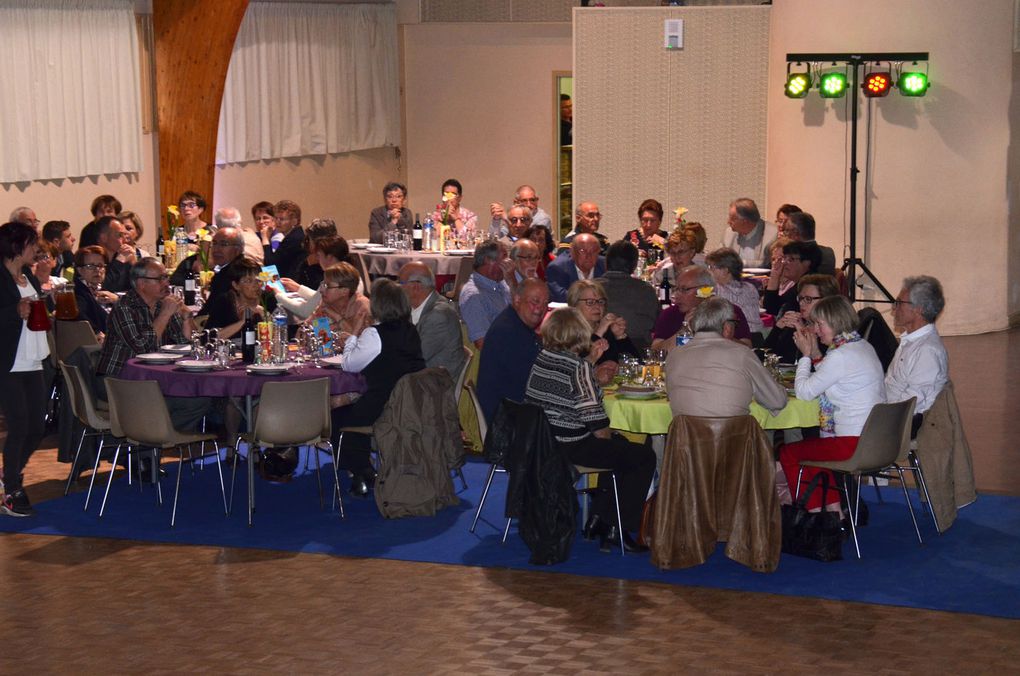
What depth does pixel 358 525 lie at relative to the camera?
7.42 metres

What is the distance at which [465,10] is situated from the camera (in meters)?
17.4

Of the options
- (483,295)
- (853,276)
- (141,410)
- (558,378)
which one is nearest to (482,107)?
(853,276)

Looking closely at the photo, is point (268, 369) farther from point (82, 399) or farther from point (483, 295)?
point (483, 295)

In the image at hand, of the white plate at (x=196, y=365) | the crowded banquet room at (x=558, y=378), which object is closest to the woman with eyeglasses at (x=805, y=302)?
the crowded banquet room at (x=558, y=378)

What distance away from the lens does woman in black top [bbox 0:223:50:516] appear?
7438 mm

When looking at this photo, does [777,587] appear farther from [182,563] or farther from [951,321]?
[951,321]

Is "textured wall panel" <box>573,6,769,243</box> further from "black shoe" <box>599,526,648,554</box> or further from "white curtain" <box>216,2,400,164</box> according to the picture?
"black shoe" <box>599,526,648,554</box>

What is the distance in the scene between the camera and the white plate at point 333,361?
25.3ft

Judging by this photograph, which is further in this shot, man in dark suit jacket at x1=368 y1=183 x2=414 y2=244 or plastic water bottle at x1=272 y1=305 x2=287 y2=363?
man in dark suit jacket at x1=368 y1=183 x2=414 y2=244

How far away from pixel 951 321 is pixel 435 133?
23.1 feet

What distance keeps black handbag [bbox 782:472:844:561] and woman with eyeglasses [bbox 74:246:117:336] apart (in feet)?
15.4

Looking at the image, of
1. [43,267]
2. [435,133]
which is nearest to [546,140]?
[435,133]

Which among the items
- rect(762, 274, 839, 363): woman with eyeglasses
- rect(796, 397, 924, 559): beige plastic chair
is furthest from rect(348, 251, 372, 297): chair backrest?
rect(796, 397, 924, 559): beige plastic chair

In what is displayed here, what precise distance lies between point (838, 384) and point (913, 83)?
6.80 m
